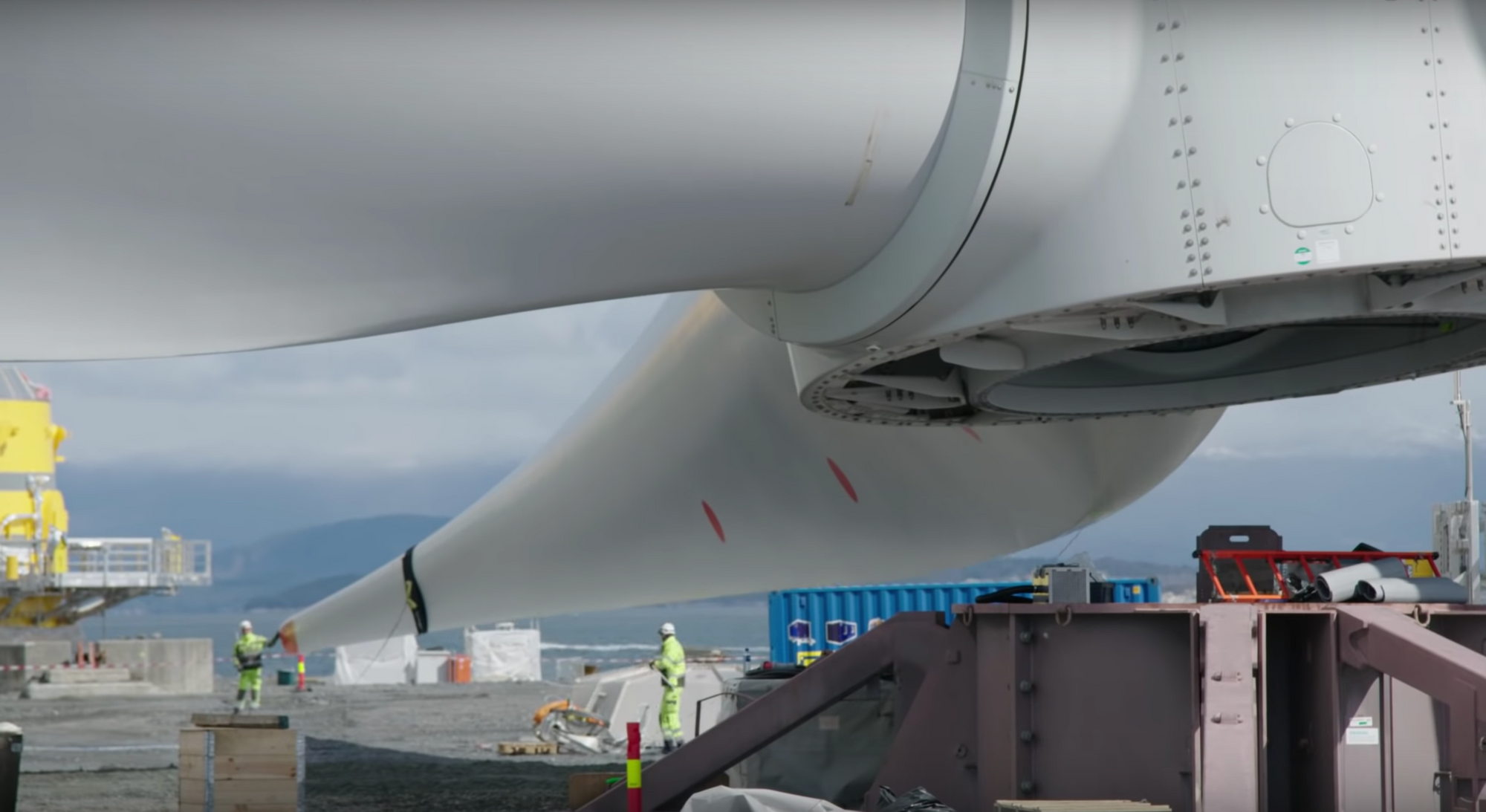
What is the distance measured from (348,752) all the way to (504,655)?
2554cm

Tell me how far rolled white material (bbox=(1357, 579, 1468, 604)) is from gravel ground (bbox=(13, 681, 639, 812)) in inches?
292

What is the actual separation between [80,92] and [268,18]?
724 mm

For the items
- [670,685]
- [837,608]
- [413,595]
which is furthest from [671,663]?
[837,608]

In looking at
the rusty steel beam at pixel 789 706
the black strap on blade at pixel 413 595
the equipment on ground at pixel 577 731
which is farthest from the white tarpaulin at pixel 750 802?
the equipment on ground at pixel 577 731

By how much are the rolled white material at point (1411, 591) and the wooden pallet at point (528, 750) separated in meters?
12.3

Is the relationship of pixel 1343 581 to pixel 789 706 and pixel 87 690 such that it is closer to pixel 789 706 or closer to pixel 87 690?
pixel 789 706

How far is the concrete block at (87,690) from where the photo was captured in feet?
98.5

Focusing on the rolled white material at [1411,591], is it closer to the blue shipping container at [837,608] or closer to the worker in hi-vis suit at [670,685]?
the worker in hi-vis suit at [670,685]

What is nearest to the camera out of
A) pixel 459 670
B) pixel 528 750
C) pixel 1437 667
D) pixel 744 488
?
pixel 1437 667

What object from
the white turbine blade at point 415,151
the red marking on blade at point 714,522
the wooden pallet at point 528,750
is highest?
the white turbine blade at point 415,151

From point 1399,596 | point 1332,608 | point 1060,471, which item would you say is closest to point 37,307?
point 1332,608

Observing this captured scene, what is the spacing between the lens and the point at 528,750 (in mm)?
18234

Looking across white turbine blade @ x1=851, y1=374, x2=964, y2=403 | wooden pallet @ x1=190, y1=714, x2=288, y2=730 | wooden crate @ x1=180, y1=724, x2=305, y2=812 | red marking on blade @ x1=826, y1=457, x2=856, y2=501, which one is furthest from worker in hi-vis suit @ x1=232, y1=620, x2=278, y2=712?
white turbine blade @ x1=851, y1=374, x2=964, y2=403

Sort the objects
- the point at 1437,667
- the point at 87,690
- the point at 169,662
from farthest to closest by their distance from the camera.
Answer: the point at 169,662 < the point at 87,690 < the point at 1437,667
